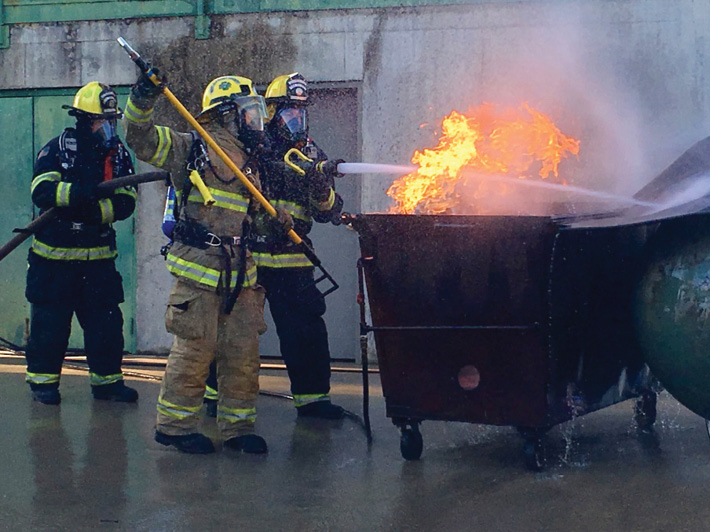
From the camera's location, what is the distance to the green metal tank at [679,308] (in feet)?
15.8

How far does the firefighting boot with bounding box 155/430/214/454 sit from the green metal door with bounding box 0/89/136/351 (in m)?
3.97

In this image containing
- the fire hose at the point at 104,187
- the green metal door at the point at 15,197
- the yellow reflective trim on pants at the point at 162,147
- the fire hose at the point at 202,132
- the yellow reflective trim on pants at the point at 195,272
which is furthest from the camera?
the green metal door at the point at 15,197

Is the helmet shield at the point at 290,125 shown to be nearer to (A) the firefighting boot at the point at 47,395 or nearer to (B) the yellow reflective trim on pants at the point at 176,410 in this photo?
(B) the yellow reflective trim on pants at the point at 176,410

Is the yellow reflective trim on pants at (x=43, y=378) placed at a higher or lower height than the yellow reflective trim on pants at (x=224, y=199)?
lower

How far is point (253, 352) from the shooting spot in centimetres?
576

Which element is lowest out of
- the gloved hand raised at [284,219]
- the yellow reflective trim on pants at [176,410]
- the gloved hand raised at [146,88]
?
the yellow reflective trim on pants at [176,410]

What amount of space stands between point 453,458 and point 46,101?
5.96 m

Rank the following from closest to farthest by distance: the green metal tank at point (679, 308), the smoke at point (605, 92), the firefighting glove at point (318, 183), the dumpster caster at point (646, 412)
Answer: the green metal tank at point (679, 308) < the dumpster caster at point (646, 412) < the firefighting glove at point (318, 183) < the smoke at point (605, 92)

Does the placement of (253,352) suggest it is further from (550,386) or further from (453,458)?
(550,386)

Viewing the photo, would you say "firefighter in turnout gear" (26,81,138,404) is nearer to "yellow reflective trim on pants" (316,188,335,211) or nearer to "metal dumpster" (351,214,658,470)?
"yellow reflective trim on pants" (316,188,335,211)

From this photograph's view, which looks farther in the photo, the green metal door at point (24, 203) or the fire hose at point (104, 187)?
the green metal door at point (24, 203)

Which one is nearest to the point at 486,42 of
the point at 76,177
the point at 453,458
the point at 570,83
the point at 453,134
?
the point at 570,83

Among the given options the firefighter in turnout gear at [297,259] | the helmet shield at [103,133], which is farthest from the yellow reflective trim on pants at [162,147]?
the helmet shield at [103,133]

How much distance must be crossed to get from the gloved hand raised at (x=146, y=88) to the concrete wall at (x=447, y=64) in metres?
3.75
